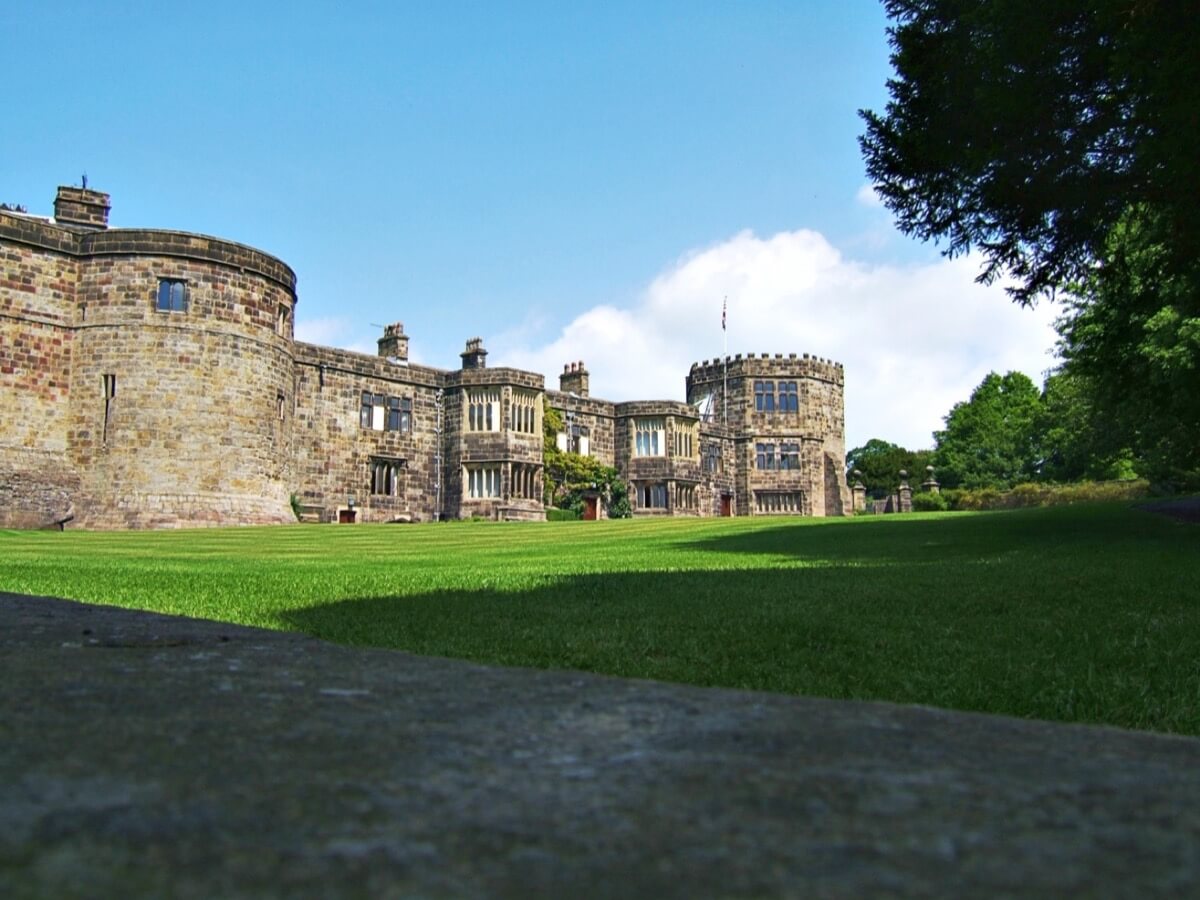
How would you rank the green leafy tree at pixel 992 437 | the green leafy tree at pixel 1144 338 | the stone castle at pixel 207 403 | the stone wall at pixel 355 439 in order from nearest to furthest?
the green leafy tree at pixel 1144 338 → the stone castle at pixel 207 403 → the stone wall at pixel 355 439 → the green leafy tree at pixel 992 437

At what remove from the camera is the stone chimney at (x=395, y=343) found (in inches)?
1763

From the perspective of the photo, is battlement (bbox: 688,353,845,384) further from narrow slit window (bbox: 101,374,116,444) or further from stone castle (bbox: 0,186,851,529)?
narrow slit window (bbox: 101,374,116,444)

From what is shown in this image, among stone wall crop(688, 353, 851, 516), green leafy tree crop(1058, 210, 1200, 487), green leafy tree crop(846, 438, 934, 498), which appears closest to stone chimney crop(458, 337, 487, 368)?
stone wall crop(688, 353, 851, 516)

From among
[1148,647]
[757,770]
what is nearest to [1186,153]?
[1148,647]

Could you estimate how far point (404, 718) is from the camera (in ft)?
6.74

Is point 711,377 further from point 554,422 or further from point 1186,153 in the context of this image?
point 1186,153

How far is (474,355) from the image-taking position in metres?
45.4

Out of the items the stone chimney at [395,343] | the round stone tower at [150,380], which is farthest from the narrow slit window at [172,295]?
the stone chimney at [395,343]

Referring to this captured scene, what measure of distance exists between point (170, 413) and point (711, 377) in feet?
113

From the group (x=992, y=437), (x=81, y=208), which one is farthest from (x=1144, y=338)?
(x=992, y=437)

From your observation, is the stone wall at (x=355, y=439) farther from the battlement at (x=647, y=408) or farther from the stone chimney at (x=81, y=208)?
the battlement at (x=647, y=408)

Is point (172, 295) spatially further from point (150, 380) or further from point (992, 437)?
point (992, 437)

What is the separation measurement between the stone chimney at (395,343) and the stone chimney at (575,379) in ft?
32.9

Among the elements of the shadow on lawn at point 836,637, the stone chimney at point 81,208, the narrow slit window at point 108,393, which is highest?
the stone chimney at point 81,208
